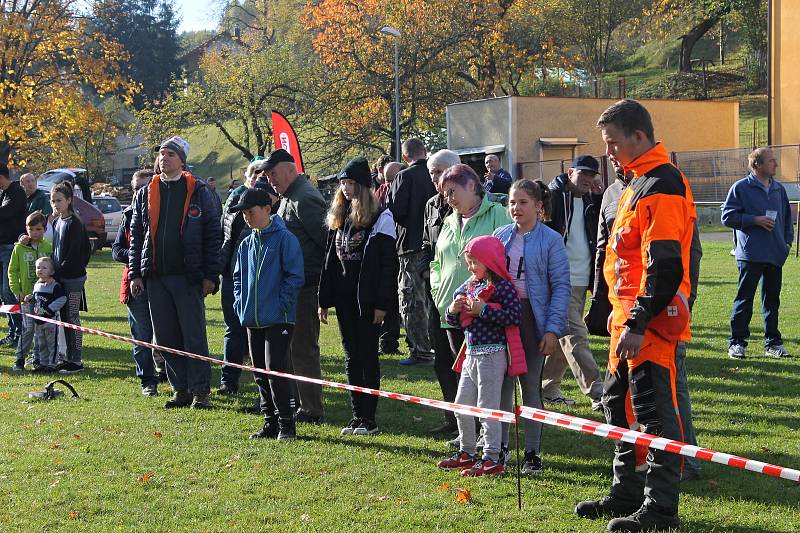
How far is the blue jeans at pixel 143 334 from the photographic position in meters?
9.49

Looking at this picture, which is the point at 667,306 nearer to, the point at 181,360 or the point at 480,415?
the point at 480,415

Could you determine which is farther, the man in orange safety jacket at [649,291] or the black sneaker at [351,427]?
the black sneaker at [351,427]

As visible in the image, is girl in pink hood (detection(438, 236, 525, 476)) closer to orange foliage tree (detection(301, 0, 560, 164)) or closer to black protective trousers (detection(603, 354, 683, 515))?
black protective trousers (detection(603, 354, 683, 515))

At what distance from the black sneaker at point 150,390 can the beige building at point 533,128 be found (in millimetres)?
28621

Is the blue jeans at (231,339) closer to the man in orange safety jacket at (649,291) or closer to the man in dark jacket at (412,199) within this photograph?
the man in dark jacket at (412,199)

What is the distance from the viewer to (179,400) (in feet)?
28.9

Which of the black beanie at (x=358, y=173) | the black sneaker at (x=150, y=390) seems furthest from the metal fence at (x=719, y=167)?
the black beanie at (x=358, y=173)

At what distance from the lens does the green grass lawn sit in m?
5.36

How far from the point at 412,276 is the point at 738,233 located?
139 inches

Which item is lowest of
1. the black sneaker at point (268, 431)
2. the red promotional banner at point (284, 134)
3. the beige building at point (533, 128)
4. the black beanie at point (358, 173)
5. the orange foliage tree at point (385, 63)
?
the black sneaker at point (268, 431)

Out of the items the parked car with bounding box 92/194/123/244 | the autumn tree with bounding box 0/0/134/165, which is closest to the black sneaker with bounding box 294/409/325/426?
the autumn tree with bounding box 0/0/134/165

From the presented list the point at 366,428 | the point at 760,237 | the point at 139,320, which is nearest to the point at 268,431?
the point at 366,428

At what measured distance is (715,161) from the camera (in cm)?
3141

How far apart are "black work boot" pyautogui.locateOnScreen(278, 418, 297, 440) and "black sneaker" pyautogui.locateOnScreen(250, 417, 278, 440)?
0.28 ft
